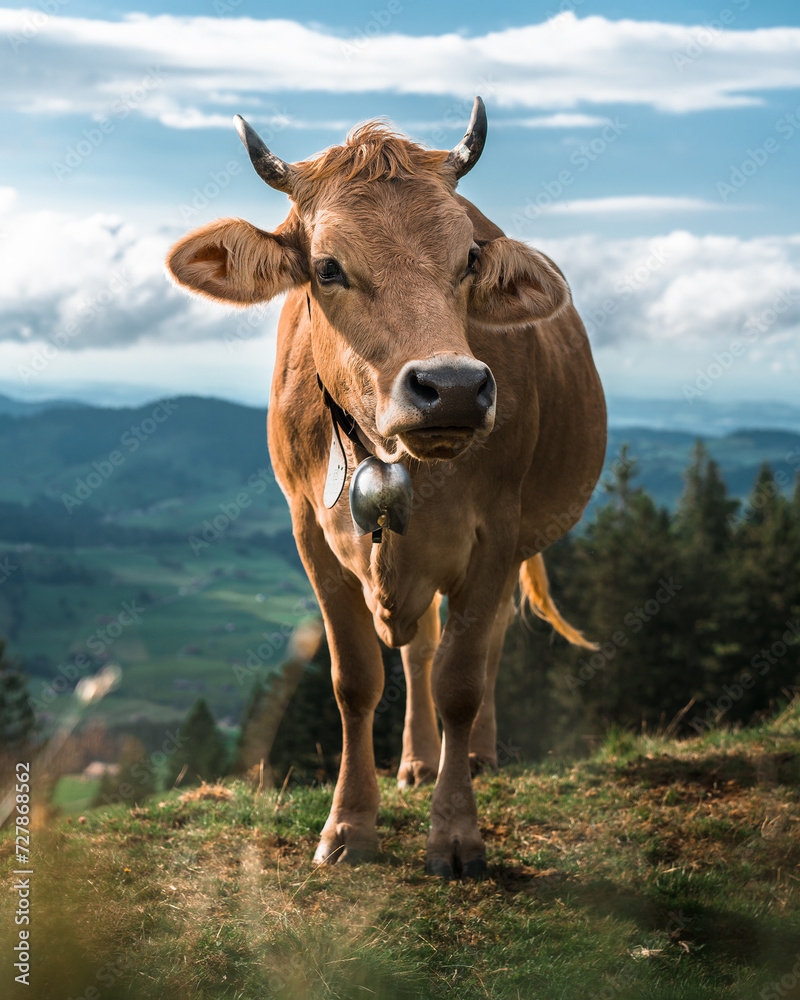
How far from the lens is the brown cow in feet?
13.1

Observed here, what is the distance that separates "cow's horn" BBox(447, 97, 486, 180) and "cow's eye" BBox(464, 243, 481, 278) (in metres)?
0.53

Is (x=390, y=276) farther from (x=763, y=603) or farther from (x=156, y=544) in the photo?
(x=156, y=544)

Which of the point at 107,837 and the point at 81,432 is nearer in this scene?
the point at 107,837

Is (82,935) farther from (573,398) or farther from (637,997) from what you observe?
(573,398)

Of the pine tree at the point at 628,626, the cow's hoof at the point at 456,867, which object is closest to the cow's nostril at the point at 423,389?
the cow's hoof at the point at 456,867

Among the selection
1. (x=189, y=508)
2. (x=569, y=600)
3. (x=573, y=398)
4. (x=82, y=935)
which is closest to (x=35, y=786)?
(x=82, y=935)

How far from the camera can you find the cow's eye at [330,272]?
4199 mm

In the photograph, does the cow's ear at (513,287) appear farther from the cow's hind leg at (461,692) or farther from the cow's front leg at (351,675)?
the cow's front leg at (351,675)

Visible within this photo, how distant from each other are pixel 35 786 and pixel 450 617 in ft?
9.47

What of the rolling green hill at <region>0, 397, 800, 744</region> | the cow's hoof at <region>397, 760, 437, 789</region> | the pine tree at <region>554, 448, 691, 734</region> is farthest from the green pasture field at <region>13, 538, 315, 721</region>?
the cow's hoof at <region>397, 760, 437, 789</region>

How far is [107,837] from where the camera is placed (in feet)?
17.5

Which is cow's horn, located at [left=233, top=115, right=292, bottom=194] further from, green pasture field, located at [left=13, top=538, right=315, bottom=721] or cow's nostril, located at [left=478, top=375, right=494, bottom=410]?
green pasture field, located at [left=13, top=538, right=315, bottom=721]

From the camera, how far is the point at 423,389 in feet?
12.1

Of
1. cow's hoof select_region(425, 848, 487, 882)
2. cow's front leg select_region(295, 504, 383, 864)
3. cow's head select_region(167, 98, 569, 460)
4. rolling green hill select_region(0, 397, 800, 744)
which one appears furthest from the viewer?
rolling green hill select_region(0, 397, 800, 744)
